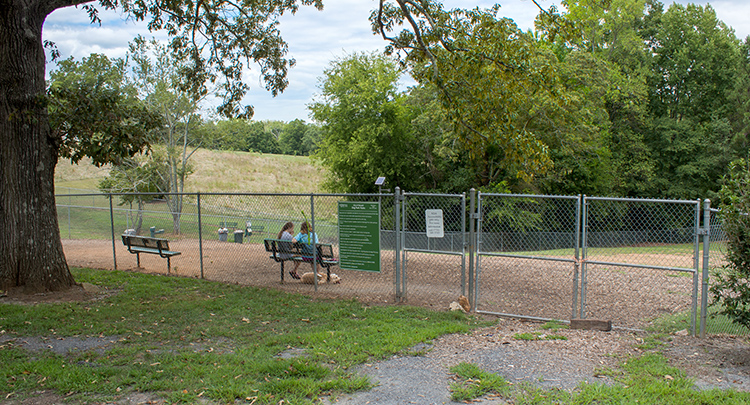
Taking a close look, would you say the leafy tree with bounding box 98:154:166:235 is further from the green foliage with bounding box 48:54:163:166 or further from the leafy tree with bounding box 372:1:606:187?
the leafy tree with bounding box 372:1:606:187

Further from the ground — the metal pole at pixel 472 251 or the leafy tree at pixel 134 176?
the leafy tree at pixel 134 176

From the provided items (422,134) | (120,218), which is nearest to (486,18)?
(422,134)

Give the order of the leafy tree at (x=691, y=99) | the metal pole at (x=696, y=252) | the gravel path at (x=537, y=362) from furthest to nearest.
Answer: the leafy tree at (x=691, y=99) → the metal pole at (x=696, y=252) → the gravel path at (x=537, y=362)

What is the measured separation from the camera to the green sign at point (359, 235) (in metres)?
8.89

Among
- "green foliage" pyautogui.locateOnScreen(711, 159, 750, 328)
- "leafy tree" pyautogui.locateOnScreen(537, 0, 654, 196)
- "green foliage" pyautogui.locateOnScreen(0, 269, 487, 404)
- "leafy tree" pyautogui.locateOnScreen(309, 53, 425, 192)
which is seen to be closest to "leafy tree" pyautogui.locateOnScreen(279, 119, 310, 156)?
Answer: "leafy tree" pyautogui.locateOnScreen(309, 53, 425, 192)

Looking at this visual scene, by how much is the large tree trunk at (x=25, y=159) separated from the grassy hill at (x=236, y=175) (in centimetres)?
3321

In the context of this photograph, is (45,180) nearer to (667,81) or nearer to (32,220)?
(32,220)

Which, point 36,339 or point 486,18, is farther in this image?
point 486,18

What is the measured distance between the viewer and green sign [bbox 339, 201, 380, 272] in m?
8.89

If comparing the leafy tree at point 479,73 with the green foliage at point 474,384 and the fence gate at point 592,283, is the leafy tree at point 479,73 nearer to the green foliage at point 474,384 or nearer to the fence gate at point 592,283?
the fence gate at point 592,283

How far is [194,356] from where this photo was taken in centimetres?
566

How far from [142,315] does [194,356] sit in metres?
2.54

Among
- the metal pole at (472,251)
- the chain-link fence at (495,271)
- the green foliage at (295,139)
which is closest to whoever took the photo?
the chain-link fence at (495,271)

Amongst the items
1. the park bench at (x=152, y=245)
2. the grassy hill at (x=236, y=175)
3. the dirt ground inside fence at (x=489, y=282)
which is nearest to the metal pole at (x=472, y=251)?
the dirt ground inside fence at (x=489, y=282)
